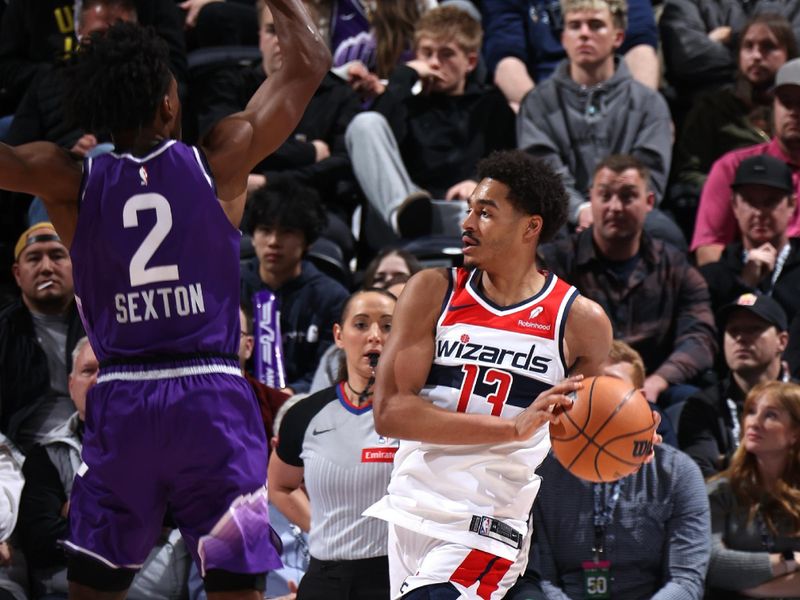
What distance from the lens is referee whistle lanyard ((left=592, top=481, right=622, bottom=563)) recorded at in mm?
5543

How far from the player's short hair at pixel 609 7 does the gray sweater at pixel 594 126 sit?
14.8 inches

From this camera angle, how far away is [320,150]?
816 centimetres

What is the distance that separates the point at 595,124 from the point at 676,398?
220 cm

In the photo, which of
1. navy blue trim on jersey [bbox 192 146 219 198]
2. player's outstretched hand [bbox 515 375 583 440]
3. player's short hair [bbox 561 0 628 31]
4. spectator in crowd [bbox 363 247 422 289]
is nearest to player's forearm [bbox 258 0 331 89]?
navy blue trim on jersey [bbox 192 146 219 198]

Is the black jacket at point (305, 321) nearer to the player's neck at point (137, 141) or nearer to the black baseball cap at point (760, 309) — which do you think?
the black baseball cap at point (760, 309)

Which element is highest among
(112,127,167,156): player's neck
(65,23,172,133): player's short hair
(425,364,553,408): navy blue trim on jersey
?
(65,23,172,133): player's short hair

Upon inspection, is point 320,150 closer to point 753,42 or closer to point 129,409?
point 753,42

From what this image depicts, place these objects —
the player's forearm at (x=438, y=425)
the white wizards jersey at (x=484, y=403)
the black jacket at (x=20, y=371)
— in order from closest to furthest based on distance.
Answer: the player's forearm at (x=438, y=425)
the white wizards jersey at (x=484, y=403)
the black jacket at (x=20, y=371)

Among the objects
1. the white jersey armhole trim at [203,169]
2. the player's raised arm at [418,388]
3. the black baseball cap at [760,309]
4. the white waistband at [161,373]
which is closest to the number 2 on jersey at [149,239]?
the white jersey armhole trim at [203,169]

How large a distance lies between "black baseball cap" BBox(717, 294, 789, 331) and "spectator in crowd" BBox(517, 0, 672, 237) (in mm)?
1445

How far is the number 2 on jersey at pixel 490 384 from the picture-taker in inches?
161

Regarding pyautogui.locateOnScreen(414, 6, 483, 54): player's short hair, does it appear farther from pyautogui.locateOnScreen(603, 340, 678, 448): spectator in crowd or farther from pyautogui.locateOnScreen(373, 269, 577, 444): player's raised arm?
pyautogui.locateOnScreen(373, 269, 577, 444): player's raised arm

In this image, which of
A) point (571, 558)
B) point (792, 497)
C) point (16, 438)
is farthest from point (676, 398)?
point (16, 438)

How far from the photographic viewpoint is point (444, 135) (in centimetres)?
826
